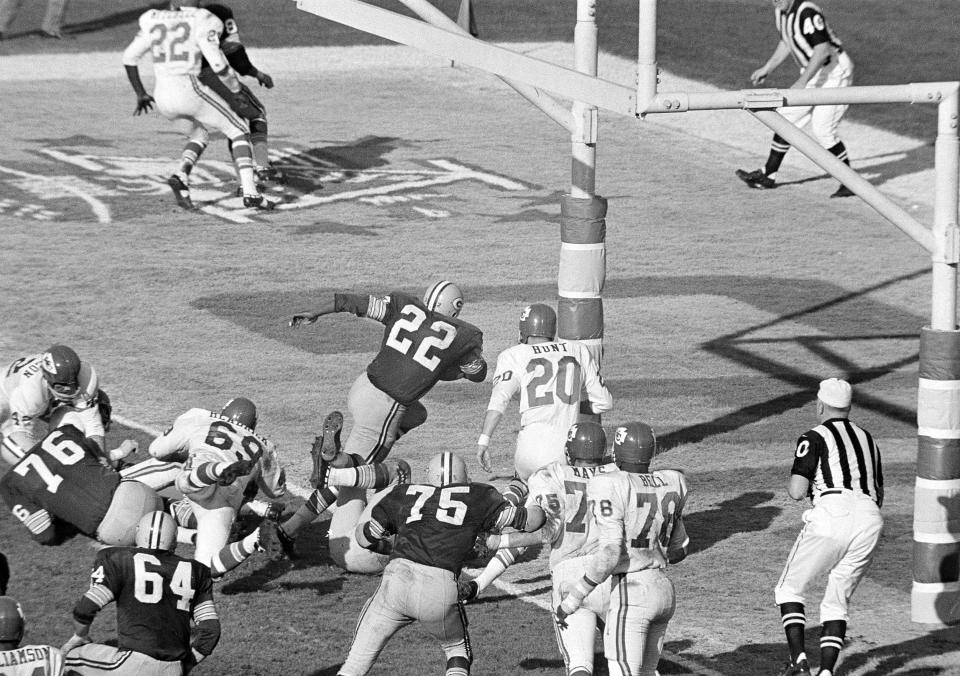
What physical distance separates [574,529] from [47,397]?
4.98 metres

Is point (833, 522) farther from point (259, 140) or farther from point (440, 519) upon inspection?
point (259, 140)

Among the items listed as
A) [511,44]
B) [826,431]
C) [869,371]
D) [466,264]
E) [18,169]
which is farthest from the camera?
[511,44]

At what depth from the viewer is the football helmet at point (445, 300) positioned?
13180 mm

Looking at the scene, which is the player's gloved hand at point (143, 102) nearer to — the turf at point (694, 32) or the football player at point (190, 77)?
the football player at point (190, 77)

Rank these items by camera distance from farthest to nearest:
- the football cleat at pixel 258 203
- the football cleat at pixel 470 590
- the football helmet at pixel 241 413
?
→ 1. the football cleat at pixel 258 203
2. the football helmet at pixel 241 413
3. the football cleat at pixel 470 590

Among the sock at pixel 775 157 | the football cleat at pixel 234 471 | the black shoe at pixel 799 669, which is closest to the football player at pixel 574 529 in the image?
the black shoe at pixel 799 669

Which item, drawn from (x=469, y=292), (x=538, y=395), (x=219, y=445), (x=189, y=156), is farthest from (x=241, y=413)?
(x=189, y=156)

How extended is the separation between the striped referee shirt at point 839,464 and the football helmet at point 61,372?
5.62 metres

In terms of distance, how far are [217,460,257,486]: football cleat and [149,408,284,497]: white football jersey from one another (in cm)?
6

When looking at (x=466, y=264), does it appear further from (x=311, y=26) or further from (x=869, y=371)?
(x=311, y=26)

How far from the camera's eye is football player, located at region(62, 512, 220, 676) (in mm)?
9359

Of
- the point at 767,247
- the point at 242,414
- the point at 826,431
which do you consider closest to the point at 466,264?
the point at 767,247

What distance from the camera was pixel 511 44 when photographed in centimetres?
2978

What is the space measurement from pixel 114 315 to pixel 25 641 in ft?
25.5
